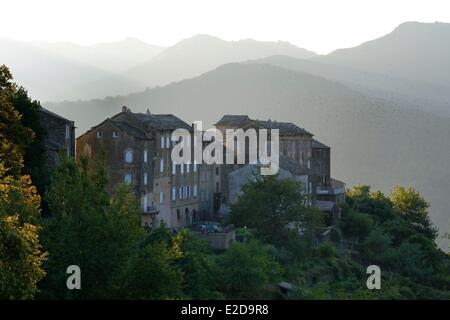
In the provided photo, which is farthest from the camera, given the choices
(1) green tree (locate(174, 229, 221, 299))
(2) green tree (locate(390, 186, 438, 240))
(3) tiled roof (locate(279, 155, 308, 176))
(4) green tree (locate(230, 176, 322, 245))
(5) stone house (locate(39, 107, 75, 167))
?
(2) green tree (locate(390, 186, 438, 240))

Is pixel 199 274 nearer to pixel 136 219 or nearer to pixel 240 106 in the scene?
pixel 136 219

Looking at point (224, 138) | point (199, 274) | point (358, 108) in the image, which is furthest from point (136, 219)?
point (358, 108)

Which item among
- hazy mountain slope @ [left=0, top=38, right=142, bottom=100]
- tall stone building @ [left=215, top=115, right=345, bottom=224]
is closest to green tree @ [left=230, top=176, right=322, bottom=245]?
tall stone building @ [left=215, top=115, right=345, bottom=224]

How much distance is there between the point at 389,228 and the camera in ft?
237

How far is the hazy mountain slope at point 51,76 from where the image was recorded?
138 meters

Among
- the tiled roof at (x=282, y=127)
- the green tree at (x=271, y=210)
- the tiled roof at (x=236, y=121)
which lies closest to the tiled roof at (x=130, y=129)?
the green tree at (x=271, y=210)

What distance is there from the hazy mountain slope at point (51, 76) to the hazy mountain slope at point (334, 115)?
26.5 ft

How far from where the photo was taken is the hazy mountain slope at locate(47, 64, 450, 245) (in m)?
138

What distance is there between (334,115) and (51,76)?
53910mm

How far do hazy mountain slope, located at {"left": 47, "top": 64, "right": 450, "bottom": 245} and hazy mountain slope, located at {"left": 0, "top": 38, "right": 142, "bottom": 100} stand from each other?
8.07 m

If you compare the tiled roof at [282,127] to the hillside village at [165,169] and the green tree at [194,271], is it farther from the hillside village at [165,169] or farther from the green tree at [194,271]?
the green tree at [194,271]

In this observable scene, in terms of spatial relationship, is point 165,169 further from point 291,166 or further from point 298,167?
point 298,167

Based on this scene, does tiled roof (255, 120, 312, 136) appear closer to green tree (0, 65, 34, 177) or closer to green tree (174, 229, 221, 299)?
green tree (174, 229, 221, 299)
